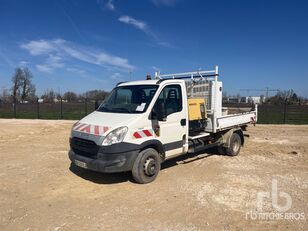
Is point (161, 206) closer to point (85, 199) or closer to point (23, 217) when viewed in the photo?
point (85, 199)

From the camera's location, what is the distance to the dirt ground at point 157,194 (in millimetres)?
4418

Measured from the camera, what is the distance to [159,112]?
248 inches

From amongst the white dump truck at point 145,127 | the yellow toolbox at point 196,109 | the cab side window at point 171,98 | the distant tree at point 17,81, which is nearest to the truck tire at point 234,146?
the white dump truck at point 145,127

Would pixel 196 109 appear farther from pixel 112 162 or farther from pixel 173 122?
pixel 112 162

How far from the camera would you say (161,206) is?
503cm

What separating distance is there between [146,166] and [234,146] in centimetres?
411

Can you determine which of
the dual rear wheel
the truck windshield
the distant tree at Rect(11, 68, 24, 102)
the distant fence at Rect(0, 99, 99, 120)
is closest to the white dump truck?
the truck windshield

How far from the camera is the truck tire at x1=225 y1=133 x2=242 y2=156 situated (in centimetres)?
889

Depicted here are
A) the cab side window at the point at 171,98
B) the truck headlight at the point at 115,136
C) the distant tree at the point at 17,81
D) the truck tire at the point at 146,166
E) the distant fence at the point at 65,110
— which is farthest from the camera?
the distant tree at the point at 17,81

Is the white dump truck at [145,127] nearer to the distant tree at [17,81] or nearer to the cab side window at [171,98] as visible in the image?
the cab side window at [171,98]

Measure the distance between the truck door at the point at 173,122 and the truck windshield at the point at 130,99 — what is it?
280 mm

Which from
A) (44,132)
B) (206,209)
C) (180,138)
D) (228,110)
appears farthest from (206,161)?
(44,132)

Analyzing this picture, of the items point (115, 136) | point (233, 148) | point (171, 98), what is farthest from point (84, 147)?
point (233, 148)

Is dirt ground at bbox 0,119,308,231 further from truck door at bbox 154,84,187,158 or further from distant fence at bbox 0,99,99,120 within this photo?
distant fence at bbox 0,99,99,120
